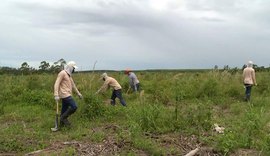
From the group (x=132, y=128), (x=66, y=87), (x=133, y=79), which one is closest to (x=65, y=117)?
(x=66, y=87)

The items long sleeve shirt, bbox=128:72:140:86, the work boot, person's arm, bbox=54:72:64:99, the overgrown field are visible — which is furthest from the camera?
long sleeve shirt, bbox=128:72:140:86

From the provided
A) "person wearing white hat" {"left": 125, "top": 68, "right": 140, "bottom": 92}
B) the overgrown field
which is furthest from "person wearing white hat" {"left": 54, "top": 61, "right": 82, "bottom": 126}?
"person wearing white hat" {"left": 125, "top": 68, "right": 140, "bottom": 92}

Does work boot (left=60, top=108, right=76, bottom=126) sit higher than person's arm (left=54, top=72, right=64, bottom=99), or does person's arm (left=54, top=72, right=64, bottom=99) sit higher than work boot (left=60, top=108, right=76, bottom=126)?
person's arm (left=54, top=72, right=64, bottom=99)

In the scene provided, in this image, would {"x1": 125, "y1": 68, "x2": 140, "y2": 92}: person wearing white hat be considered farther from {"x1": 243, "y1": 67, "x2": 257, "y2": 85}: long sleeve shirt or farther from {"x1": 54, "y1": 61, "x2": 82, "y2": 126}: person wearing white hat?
{"x1": 54, "y1": 61, "x2": 82, "y2": 126}: person wearing white hat

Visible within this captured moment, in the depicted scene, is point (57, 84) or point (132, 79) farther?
point (132, 79)

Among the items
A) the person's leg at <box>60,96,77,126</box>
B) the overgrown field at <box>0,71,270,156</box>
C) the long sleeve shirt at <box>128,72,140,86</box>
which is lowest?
Result: the overgrown field at <box>0,71,270,156</box>

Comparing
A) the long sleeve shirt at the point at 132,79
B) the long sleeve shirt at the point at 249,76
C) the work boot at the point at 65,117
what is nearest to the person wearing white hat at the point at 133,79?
the long sleeve shirt at the point at 132,79

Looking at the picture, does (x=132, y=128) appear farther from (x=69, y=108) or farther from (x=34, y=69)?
(x=34, y=69)

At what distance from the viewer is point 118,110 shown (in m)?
12.6

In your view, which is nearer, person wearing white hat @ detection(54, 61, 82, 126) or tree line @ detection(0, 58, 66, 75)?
person wearing white hat @ detection(54, 61, 82, 126)

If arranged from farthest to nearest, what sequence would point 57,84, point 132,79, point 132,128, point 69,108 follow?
point 132,79 → point 69,108 → point 57,84 → point 132,128

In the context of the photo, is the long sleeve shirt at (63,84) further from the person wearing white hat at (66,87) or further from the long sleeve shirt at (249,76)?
the long sleeve shirt at (249,76)

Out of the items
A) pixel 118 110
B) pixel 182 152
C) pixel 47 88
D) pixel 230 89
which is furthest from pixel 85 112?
pixel 230 89

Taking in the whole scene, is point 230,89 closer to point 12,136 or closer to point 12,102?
point 12,102
